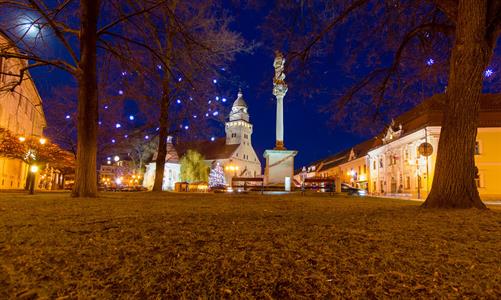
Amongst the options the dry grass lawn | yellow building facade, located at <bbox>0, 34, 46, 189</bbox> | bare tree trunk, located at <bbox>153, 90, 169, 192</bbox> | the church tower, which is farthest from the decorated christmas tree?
the dry grass lawn

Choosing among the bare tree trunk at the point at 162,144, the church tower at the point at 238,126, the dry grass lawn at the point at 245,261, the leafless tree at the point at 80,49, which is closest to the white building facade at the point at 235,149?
the church tower at the point at 238,126

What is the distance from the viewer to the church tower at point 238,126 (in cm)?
8956

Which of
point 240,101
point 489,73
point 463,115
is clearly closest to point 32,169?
point 463,115

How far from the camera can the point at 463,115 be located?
7.13m

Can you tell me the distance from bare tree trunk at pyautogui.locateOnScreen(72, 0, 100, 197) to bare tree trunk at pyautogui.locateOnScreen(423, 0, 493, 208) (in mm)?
9249

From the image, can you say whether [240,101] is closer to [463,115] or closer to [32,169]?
[32,169]

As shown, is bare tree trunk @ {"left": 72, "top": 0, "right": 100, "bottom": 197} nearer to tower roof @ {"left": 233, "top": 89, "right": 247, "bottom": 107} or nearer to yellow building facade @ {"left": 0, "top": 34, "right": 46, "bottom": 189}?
yellow building facade @ {"left": 0, "top": 34, "right": 46, "bottom": 189}

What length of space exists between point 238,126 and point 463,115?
83.5 m

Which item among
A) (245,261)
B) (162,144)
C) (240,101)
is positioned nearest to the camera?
(245,261)

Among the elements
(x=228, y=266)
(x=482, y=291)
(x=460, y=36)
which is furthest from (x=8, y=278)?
(x=460, y=36)

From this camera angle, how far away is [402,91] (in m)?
12.4

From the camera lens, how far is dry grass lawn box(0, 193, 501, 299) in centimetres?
224

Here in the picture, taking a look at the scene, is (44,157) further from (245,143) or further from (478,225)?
(245,143)

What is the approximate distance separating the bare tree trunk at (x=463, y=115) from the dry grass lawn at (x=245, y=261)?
2.89m
